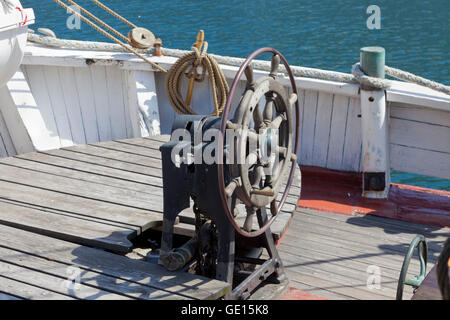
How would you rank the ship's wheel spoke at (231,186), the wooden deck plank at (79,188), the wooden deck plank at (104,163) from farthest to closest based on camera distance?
the wooden deck plank at (104,163) < the wooden deck plank at (79,188) < the ship's wheel spoke at (231,186)

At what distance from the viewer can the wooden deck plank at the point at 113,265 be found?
9.49 ft

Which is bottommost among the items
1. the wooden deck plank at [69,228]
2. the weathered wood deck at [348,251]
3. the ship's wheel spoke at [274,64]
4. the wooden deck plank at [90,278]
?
the weathered wood deck at [348,251]

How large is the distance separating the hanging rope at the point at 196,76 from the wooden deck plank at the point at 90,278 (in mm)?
1851

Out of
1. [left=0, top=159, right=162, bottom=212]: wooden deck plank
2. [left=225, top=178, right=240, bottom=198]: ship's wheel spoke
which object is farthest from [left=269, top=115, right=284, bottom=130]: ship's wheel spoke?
[left=0, top=159, right=162, bottom=212]: wooden deck plank

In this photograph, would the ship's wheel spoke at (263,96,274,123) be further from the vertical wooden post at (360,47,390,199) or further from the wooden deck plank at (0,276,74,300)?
the vertical wooden post at (360,47,390,199)

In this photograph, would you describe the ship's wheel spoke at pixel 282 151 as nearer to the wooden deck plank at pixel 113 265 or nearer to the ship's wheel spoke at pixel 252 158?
the ship's wheel spoke at pixel 252 158

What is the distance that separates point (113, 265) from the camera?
10.1ft

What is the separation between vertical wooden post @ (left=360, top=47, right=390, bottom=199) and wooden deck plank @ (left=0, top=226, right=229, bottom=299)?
6.56ft

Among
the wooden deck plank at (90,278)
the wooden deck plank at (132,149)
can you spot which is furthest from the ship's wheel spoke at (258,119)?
the wooden deck plank at (132,149)

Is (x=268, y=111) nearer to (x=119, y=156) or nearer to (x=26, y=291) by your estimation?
(x=26, y=291)

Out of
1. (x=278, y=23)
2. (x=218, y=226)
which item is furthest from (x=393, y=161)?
(x=278, y=23)

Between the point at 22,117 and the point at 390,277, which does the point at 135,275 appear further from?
the point at 22,117

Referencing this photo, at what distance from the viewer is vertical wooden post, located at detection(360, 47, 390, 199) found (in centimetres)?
441

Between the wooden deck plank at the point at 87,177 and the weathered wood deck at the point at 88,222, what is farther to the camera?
the wooden deck plank at the point at 87,177
